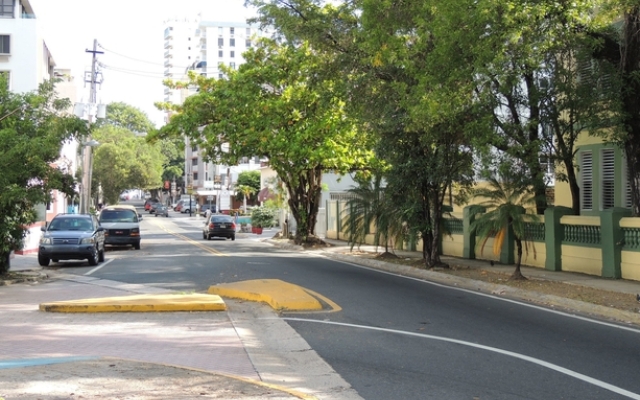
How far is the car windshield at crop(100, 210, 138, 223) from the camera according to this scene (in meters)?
31.3

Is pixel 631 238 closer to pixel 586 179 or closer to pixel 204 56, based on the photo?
pixel 586 179

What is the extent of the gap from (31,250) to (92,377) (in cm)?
2547

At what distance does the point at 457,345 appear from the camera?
30.7 ft

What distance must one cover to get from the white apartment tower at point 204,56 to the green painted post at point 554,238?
5339 centimetres

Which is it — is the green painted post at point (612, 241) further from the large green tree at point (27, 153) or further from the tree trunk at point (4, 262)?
the tree trunk at point (4, 262)

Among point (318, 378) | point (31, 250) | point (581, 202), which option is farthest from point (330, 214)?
point (318, 378)

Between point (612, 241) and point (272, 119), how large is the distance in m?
16.4

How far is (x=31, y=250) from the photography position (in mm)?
30172

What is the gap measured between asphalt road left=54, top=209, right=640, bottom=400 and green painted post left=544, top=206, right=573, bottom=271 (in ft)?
14.2

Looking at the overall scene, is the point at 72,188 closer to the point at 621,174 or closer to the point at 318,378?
the point at 318,378

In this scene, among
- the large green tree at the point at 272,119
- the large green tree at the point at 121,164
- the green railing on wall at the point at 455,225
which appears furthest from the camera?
the large green tree at the point at 121,164

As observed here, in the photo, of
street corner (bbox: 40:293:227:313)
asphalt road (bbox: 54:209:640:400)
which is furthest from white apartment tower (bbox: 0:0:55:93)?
street corner (bbox: 40:293:227:313)

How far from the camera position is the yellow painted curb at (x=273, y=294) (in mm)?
12492

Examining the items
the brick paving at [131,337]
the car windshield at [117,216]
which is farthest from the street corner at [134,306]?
the car windshield at [117,216]
